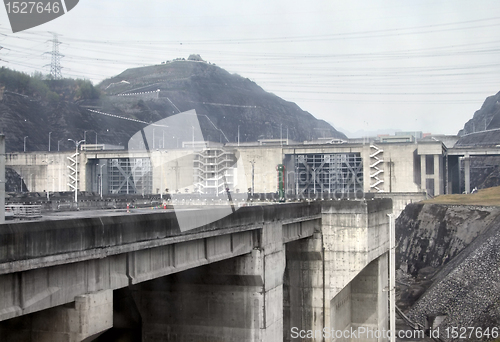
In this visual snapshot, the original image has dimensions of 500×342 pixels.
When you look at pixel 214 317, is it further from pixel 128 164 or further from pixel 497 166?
pixel 497 166

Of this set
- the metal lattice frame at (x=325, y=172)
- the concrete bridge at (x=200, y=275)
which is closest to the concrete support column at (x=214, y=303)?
the concrete bridge at (x=200, y=275)

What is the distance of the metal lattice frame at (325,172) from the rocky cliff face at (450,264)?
25.4 meters

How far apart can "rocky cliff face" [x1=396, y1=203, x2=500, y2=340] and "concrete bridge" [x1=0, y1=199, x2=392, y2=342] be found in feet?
34.1

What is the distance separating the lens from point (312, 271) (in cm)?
3341

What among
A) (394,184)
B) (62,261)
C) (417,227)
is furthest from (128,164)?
(62,261)

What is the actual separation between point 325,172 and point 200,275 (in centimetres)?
9379

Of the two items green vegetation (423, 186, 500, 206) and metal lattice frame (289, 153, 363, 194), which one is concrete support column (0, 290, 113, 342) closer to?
green vegetation (423, 186, 500, 206)

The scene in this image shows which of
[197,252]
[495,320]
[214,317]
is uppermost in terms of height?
[197,252]

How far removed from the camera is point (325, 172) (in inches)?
4584

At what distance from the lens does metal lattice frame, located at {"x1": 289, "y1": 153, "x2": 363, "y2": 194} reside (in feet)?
364

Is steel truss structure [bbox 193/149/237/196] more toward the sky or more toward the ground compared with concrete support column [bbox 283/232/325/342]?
more toward the sky

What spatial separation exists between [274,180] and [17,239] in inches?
3506

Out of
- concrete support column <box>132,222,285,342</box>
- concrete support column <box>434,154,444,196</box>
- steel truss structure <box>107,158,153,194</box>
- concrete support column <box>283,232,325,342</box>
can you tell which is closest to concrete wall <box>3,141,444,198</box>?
concrete support column <box>434,154,444,196</box>

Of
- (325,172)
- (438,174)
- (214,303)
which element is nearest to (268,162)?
(325,172)
